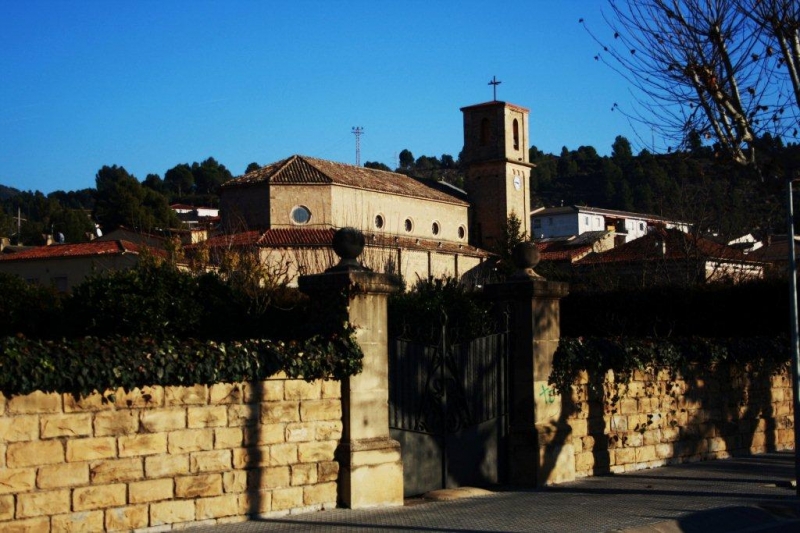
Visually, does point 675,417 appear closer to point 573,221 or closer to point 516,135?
point 516,135

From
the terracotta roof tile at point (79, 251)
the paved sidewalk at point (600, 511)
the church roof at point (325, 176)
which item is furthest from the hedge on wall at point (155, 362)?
the church roof at point (325, 176)

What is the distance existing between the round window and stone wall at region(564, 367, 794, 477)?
45.0m

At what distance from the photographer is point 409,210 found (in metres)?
68.0

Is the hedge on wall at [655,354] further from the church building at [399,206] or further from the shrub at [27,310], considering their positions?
the church building at [399,206]

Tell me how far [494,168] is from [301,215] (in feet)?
73.8

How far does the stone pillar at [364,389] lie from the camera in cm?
1091

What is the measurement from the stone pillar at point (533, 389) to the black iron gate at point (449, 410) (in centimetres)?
17

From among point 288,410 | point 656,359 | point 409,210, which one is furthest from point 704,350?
point 409,210

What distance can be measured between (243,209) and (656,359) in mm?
49449

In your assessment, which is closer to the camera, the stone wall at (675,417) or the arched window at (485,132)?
the stone wall at (675,417)

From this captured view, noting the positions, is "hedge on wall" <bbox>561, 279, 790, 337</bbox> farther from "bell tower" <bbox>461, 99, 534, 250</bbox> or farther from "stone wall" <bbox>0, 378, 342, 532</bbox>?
"bell tower" <bbox>461, 99, 534, 250</bbox>

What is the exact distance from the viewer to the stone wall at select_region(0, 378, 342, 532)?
27.8ft

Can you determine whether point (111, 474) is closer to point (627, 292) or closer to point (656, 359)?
point (656, 359)

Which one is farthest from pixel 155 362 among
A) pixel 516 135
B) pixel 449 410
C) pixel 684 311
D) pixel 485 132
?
pixel 516 135
